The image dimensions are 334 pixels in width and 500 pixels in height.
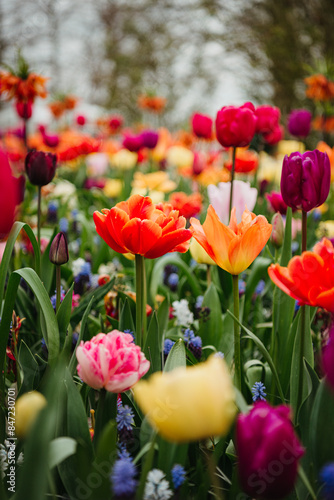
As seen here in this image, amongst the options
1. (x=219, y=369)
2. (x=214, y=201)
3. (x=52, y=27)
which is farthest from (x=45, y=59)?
(x=219, y=369)

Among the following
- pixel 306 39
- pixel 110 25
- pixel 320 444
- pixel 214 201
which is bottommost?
pixel 320 444

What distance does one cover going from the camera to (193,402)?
528 mm

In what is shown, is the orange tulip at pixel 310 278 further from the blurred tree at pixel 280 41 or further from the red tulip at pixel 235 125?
the blurred tree at pixel 280 41

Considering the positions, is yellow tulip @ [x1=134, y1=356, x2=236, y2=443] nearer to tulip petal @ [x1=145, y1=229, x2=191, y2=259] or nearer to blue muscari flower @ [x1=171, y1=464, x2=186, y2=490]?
blue muscari flower @ [x1=171, y1=464, x2=186, y2=490]

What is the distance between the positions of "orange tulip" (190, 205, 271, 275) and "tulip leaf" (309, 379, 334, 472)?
242mm

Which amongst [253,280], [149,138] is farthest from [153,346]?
[149,138]

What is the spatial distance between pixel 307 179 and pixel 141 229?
1.02 feet

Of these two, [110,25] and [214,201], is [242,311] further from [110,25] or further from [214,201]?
[110,25]

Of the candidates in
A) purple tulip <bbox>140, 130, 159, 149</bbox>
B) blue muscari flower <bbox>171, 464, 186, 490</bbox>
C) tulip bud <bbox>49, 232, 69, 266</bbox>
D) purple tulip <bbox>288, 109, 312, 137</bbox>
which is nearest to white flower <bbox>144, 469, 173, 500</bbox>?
blue muscari flower <bbox>171, 464, 186, 490</bbox>

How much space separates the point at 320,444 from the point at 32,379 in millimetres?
517

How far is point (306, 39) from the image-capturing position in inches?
311

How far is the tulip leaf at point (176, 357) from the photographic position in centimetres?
86

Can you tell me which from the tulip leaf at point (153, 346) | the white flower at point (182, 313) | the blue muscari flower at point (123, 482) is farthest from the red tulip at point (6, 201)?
the white flower at point (182, 313)

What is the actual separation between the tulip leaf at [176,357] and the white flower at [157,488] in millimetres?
216
